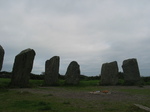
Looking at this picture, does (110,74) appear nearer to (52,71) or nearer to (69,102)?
(52,71)

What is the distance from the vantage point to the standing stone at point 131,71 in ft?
71.5

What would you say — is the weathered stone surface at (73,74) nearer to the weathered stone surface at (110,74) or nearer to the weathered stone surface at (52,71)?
the weathered stone surface at (52,71)

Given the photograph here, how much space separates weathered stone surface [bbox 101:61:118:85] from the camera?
2163cm

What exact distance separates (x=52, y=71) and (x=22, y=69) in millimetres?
3598

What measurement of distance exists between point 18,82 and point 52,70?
410 centimetres

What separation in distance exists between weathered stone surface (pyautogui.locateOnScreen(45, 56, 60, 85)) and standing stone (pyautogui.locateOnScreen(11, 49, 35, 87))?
2565 millimetres

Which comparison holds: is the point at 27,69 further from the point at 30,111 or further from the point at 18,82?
the point at 30,111

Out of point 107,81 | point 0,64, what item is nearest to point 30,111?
point 0,64

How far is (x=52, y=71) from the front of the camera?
66.0 ft

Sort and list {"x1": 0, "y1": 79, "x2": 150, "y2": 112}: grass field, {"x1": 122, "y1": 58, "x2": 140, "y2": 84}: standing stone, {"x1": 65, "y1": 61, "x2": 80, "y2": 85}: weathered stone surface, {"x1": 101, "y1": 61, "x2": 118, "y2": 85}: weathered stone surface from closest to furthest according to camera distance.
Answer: {"x1": 0, "y1": 79, "x2": 150, "y2": 112}: grass field < {"x1": 65, "y1": 61, "x2": 80, "y2": 85}: weathered stone surface < {"x1": 101, "y1": 61, "x2": 118, "y2": 85}: weathered stone surface < {"x1": 122, "y1": 58, "x2": 140, "y2": 84}: standing stone

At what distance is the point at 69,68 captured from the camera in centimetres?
2119

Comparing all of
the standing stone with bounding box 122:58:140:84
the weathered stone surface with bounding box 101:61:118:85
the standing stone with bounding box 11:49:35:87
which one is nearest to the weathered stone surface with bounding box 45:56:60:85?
the standing stone with bounding box 11:49:35:87

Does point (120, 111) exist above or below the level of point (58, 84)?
below

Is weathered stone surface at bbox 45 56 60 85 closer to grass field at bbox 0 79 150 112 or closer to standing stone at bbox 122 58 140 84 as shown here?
standing stone at bbox 122 58 140 84
